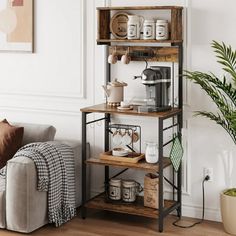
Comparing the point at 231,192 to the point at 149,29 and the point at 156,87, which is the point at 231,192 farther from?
the point at 149,29

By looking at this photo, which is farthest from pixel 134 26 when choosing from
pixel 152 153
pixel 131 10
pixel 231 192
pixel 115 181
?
pixel 231 192

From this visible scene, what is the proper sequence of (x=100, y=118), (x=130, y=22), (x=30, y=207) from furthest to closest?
(x=100, y=118) < (x=130, y=22) < (x=30, y=207)

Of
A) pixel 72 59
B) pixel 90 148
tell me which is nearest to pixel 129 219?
pixel 90 148

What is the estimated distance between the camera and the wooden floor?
4402 millimetres

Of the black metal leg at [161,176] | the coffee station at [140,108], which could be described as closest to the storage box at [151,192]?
the coffee station at [140,108]

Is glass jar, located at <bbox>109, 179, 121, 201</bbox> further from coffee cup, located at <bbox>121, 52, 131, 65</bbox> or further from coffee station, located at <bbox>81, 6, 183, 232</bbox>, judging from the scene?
coffee cup, located at <bbox>121, 52, 131, 65</bbox>

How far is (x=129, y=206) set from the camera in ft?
15.1

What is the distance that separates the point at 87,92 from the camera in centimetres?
499

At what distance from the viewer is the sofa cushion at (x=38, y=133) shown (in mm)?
4859

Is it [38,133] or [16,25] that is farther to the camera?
[16,25]

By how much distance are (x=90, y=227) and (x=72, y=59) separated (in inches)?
55.6

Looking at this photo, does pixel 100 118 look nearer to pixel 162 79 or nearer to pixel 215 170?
pixel 162 79

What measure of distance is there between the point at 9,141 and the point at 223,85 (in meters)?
1.72

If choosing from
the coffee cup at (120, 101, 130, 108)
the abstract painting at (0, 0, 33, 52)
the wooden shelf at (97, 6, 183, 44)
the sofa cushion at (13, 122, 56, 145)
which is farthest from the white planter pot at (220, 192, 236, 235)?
the abstract painting at (0, 0, 33, 52)
